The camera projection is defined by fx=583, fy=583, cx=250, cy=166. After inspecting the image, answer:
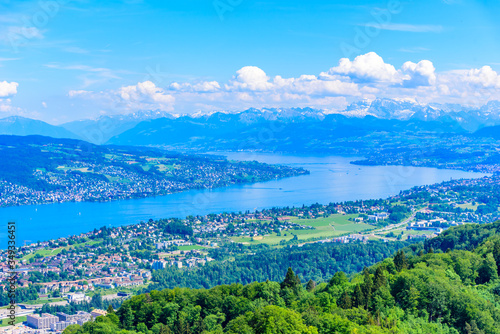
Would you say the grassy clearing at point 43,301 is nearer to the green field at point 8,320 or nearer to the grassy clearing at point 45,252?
the green field at point 8,320

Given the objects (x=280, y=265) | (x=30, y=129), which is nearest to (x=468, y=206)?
(x=280, y=265)

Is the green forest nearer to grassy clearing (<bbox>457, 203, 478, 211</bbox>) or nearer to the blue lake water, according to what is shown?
the blue lake water

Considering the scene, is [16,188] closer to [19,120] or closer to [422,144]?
[422,144]

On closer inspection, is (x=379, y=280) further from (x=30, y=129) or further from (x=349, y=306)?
(x=30, y=129)

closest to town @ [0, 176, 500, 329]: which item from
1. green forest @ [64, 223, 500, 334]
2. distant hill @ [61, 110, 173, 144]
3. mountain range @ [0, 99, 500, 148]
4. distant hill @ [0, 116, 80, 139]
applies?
green forest @ [64, 223, 500, 334]

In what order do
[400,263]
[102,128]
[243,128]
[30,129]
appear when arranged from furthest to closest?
[102,128] → [243,128] → [30,129] → [400,263]

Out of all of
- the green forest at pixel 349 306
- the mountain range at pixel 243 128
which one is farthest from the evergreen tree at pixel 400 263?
the mountain range at pixel 243 128
